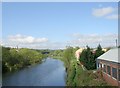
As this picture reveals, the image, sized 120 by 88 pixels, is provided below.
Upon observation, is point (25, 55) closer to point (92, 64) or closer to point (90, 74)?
point (92, 64)

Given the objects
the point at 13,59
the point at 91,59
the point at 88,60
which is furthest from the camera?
the point at 13,59

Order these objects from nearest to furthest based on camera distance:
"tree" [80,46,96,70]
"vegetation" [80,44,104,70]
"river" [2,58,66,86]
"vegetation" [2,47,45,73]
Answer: "river" [2,58,66,86] → "vegetation" [80,44,104,70] → "tree" [80,46,96,70] → "vegetation" [2,47,45,73]

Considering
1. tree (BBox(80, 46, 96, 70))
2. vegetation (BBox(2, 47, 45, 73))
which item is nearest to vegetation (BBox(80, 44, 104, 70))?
tree (BBox(80, 46, 96, 70))

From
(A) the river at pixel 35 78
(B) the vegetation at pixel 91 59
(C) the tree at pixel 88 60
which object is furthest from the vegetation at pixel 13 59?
(B) the vegetation at pixel 91 59

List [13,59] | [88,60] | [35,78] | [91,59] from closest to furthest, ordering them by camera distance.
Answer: [91,59]
[88,60]
[35,78]
[13,59]

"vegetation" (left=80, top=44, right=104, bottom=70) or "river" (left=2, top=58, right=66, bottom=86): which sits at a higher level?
"vegetation" (left=80, top=44, right=104, bottom=70)

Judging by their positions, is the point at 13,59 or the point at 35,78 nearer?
the point at 35,78

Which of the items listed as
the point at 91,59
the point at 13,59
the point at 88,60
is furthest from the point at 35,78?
the point at 13,59

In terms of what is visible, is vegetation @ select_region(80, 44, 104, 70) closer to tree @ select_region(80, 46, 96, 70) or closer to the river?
tree @ select_region(80, 46, 96, 70)

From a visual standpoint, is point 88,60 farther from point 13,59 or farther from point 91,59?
point 13,59

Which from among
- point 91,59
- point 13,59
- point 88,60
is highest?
point 91,59

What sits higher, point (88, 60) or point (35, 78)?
point (88, 60)

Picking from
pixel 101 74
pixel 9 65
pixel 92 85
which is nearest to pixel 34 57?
pixel 9 65

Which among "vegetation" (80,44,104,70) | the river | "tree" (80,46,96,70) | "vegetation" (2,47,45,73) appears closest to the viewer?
the river
